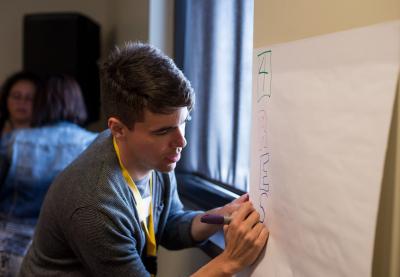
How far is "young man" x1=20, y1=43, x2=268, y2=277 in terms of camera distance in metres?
0.92

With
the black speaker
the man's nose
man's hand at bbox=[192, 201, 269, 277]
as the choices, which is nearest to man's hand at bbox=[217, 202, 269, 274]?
man's hand at bbox=[192, 201, 269, 277]

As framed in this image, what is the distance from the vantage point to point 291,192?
0.76m

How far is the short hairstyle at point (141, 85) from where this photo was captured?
0.93 meters

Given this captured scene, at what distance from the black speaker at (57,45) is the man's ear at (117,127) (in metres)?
1.77

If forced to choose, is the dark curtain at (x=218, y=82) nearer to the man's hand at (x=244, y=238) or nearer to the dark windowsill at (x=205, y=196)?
the dark windowsill at (x=205, y=196)

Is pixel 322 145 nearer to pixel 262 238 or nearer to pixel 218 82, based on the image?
pixel 262 238

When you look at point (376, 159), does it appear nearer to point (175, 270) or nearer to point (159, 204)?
point (159, 204)

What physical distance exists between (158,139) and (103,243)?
0.26 m

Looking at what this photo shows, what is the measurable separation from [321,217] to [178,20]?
1.46 m

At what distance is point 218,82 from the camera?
5.28ft

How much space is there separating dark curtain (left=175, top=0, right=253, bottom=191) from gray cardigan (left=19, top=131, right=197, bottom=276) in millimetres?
498

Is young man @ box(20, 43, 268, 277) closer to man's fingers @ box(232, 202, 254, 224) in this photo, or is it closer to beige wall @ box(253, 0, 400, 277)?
man's fingers @ box(232, 202, 254, 224)

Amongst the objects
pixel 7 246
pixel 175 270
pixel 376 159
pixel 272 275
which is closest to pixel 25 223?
pixel 7 246

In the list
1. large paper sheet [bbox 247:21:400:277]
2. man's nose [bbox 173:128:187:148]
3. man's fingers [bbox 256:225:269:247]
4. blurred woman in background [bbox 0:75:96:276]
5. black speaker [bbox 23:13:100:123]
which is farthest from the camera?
black speaker [bbox 23:13:100:123]
